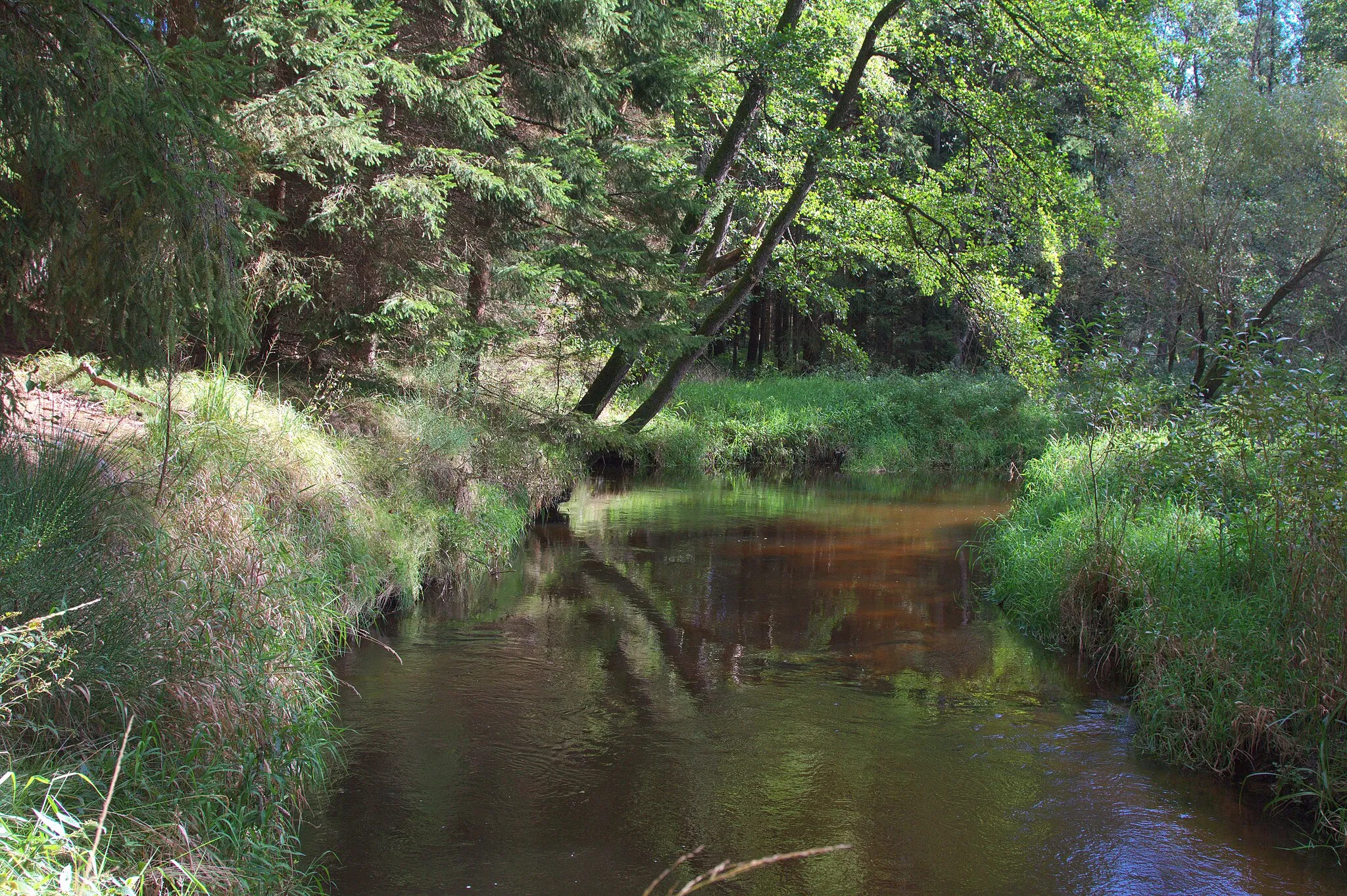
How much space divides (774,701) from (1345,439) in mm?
4016

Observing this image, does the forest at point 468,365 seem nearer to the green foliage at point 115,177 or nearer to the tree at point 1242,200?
the green foliage at point 115,177

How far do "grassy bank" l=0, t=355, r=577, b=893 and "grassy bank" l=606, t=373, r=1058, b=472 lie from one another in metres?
12.1

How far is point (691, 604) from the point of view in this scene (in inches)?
390

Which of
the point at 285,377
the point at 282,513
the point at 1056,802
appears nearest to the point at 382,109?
the point at 285,377

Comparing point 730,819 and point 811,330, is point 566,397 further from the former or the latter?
point 811,330

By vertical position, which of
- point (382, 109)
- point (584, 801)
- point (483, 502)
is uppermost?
point (382, 109)

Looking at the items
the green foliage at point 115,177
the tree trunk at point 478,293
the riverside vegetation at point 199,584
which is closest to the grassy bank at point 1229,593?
the riverside vegetation at point 199,584

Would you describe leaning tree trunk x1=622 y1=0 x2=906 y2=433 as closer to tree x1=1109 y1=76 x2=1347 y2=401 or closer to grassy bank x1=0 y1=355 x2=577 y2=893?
grassy bank x1=0 y1=355 x2=577 y2=893

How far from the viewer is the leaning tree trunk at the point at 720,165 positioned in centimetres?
1497

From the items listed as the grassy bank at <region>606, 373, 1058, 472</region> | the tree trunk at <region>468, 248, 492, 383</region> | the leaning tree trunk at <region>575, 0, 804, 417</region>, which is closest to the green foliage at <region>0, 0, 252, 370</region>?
the tree trunk at <region>468, 248, 492, 383</region>

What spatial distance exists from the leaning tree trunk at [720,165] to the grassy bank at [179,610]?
5.72 meters

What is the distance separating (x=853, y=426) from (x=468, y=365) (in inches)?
522

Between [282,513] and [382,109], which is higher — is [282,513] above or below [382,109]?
below

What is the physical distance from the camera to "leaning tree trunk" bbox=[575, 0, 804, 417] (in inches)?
589
